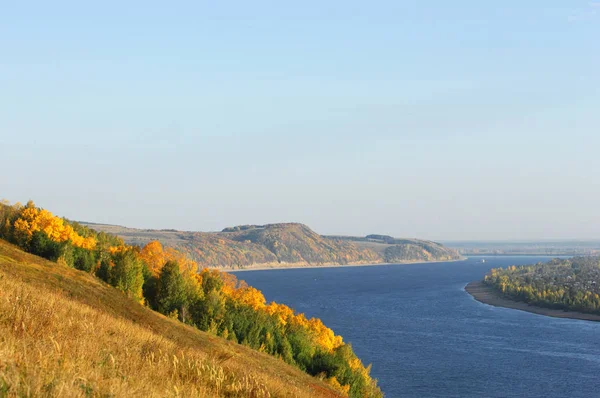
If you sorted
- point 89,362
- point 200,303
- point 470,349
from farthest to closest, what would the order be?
point 470,349 < point 200,303 < point 89,362

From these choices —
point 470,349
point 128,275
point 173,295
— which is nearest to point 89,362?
point 128,275

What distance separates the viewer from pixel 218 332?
73.2 m

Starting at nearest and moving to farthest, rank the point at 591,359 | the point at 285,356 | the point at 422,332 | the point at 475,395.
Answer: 1. the point at 285,356
2. the point at 475,395
3. the point at 591,359
4. the point at 422,332

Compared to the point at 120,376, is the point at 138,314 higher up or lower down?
lower down

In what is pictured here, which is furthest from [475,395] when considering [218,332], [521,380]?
[218,332]

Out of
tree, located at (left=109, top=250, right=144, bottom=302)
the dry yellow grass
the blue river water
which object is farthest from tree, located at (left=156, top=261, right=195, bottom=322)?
the dry yellow grass

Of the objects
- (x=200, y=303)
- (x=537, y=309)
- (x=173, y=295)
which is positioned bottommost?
(x=537, y=309)

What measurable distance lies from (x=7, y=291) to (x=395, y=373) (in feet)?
265

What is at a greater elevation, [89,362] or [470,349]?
[89,362]

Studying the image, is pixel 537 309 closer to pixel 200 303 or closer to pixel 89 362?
pixel 200 303

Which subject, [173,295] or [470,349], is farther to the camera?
[470,349]

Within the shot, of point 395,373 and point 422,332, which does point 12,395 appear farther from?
point 422,332

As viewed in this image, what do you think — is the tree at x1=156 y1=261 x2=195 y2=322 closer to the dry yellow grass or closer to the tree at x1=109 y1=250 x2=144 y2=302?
the tree at x1=109 y1=250 x2=144 y2=302

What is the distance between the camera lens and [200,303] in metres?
79.1
